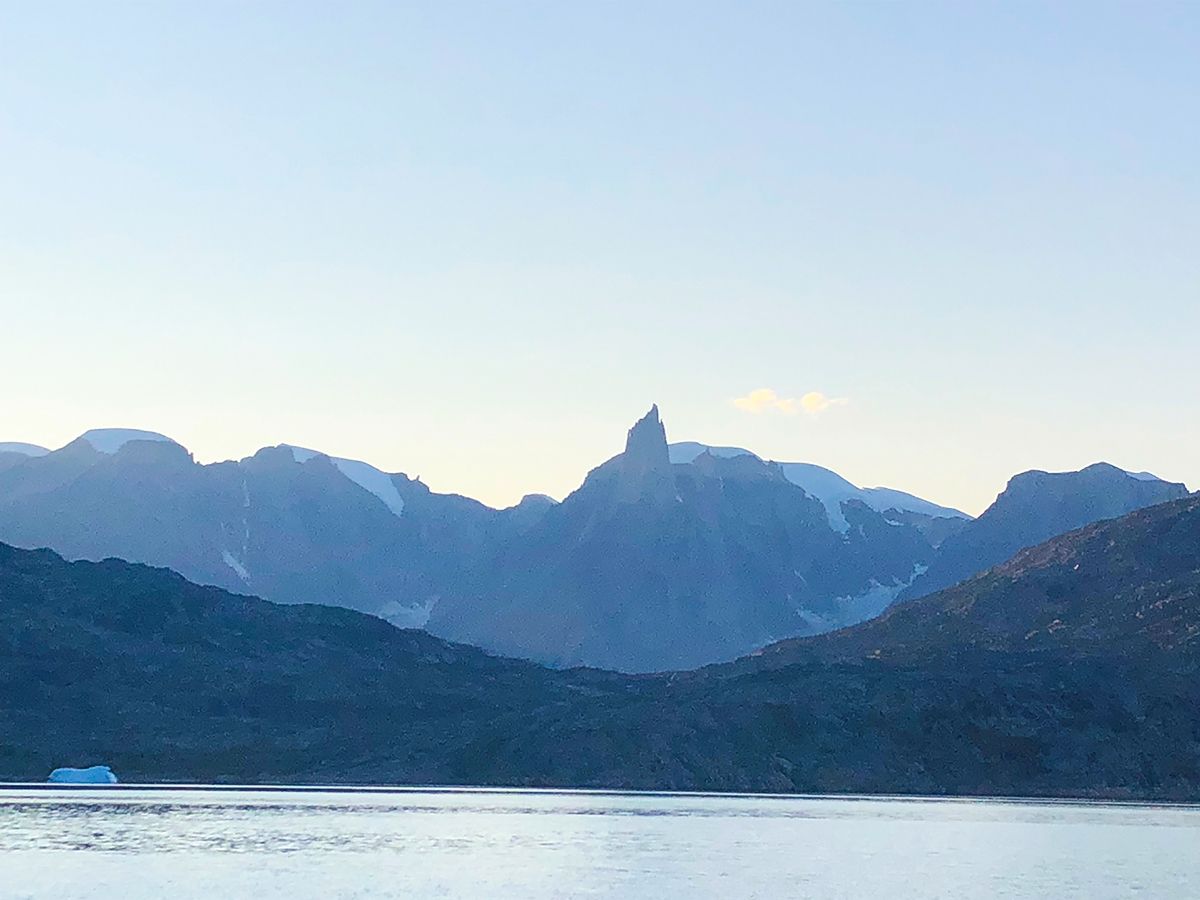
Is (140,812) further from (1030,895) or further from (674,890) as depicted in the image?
(1030,895)

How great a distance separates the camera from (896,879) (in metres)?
112

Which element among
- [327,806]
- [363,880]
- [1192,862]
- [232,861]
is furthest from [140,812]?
[1192,862]

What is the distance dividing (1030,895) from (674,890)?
19.5m

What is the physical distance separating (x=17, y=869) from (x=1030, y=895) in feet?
183

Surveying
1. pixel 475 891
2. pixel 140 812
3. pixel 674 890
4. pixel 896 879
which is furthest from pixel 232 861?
pixel 140 812

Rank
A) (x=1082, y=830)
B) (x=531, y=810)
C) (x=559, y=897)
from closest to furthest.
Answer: (x=559, y=897) → (x=1082, y=830) → (x=531, y=810)

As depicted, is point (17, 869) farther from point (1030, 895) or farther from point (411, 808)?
point (411, 808)

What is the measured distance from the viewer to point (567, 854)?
125875mm

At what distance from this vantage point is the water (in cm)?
10119

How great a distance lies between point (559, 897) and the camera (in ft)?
321

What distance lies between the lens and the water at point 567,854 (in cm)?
10119

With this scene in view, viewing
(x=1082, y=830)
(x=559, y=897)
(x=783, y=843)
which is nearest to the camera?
(x=559, y=897)

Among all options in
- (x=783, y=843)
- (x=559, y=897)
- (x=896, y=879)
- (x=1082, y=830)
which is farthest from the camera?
(x=1082, y=830)

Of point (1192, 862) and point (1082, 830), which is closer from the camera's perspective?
point (1192, 862)
